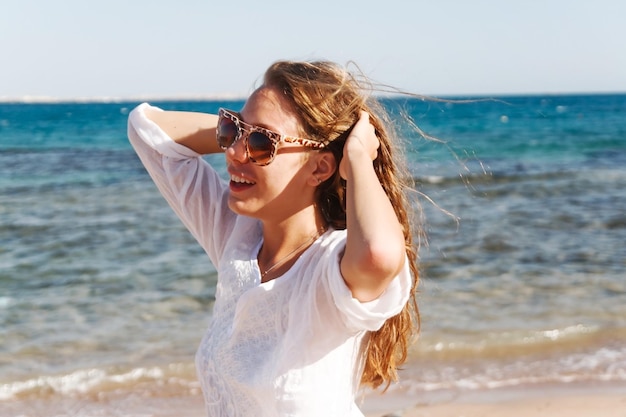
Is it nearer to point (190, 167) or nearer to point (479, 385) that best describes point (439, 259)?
point (479, 385)

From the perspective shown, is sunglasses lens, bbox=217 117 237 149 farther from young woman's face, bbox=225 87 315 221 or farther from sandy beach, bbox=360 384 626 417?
sandy beach, bbox=360 384 626 417

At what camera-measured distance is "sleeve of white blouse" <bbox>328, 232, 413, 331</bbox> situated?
6.22 ft

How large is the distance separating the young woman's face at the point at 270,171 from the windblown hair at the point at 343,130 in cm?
4

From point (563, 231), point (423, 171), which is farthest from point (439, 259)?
point (423, 171)

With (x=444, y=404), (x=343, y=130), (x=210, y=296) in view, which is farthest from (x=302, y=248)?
(x=210, y=296)

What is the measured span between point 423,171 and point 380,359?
1575 cm

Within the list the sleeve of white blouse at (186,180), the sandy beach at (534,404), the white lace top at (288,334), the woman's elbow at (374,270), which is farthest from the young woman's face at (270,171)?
the sandy beach at (534,404)

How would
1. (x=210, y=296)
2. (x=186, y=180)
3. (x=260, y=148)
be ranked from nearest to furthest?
(x=260, y=148) → (x=186, y=180) → (x=210, y=296)

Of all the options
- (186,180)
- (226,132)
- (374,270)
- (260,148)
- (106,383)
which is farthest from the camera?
(106,383)

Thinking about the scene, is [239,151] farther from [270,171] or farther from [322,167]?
[322,167]

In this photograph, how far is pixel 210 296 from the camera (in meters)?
7.39

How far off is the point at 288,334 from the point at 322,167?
20.6 inches

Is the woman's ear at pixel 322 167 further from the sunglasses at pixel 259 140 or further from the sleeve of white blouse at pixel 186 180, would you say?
the sleeve of white blouse at pixel 186 180

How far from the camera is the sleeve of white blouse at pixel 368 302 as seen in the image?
6.22 ft
